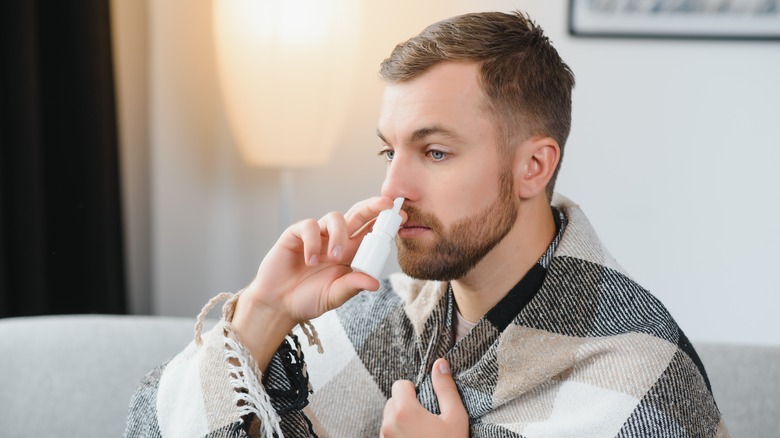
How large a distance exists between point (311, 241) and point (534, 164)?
348 mm

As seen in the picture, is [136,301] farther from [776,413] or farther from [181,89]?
[776,413]

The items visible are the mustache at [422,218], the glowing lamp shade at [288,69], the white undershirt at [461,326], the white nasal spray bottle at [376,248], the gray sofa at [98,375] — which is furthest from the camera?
the glowing lamp shade at [288,69]

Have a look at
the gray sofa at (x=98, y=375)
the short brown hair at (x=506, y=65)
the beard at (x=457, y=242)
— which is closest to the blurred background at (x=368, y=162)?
the gray sofa at (x=98, y=375)

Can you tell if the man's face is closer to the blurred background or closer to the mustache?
the mustache

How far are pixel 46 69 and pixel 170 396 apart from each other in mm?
1149

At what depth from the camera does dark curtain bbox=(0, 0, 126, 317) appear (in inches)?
73.7

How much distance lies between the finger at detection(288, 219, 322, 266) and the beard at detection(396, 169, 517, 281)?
0.40 ft

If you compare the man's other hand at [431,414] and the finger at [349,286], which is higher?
the finger at [349,286]

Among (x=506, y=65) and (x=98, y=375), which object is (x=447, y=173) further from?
(x=98, y=375)

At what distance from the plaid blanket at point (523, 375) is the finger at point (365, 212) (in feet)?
0.69

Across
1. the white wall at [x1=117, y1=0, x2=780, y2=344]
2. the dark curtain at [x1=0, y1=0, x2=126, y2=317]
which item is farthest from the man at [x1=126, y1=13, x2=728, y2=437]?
the white wall at [x1=117, y1=0, x2=780, y2=344]

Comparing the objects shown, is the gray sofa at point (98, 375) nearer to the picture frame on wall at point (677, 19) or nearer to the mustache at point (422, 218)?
the mustache at point (422, 218)

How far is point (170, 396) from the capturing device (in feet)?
4.00

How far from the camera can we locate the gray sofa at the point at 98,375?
1.47m
